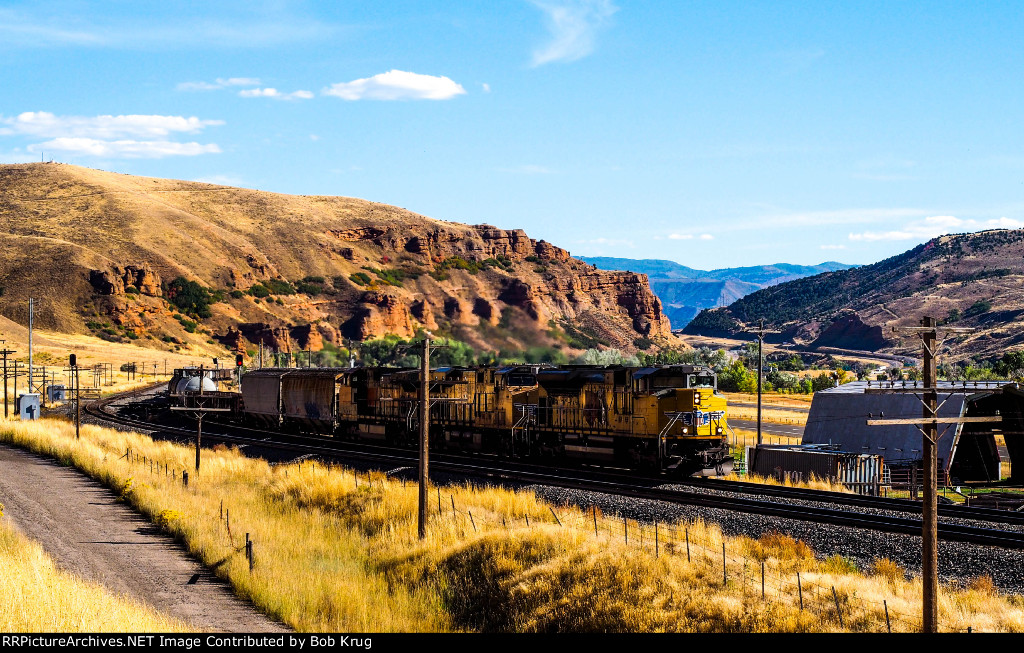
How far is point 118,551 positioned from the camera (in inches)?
1047

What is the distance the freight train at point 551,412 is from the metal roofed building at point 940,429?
1027 centimetres

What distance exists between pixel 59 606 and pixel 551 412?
78.0 feet

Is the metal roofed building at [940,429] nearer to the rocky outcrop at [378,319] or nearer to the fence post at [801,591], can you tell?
the fence post at [801,591]

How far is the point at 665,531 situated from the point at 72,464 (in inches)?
1328

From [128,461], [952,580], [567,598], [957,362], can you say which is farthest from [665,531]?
[957,362]

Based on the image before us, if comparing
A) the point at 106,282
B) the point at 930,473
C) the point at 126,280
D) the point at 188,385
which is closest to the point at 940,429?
the point at 930,473

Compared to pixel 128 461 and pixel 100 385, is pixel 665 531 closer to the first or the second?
pixel 128 461

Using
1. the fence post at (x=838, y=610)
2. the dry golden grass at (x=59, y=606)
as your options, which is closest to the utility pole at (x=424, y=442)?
the dry golden grass at (x=59, y=606)

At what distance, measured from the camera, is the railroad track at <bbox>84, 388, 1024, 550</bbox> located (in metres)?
24.6

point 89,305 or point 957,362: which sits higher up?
point 89,305

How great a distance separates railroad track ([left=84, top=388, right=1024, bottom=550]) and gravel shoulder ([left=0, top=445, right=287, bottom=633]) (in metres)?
12.6

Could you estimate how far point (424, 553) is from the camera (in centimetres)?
2569

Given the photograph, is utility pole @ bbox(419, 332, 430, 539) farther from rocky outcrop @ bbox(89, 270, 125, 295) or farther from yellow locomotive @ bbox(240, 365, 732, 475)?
rocky outcrop @ bbox(89, 270, 125, 295)

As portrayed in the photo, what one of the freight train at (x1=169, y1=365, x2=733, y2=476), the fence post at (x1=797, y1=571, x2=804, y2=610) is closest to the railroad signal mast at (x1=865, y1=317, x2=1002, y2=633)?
the fence post at (x1=797, y1=571, x2=804, y2=610)
